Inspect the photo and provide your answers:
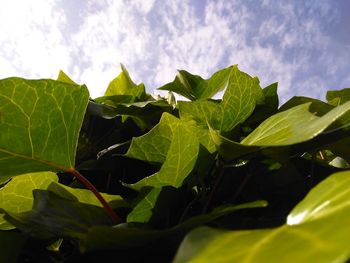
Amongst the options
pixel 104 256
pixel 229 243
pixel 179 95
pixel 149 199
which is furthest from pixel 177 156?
pixel 179 95

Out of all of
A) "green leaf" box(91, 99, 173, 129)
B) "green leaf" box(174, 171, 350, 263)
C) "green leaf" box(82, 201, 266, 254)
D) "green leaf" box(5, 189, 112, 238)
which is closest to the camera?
"green leaf" box(174, 171, 350, 263)

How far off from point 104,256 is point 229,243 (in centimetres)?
27

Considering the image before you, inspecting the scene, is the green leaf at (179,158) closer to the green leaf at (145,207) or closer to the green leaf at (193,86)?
the green leaf at (145,207)

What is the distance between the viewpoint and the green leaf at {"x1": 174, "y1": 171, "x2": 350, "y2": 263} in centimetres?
36

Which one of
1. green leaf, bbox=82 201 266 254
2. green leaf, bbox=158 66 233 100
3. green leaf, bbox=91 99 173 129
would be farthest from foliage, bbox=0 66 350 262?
green leaf, bbox=158 66 233 100

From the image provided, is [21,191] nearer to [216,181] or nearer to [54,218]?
[54,218]

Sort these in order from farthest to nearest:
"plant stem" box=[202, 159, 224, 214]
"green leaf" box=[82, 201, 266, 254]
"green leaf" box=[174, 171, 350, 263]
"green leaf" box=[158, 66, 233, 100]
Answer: "green leaf" box=[158, 66, 233, 100] → "plant stem" box=[202, 159, 224, 214] → "green leaf" box=[82, 201, 266, 254] → "green leaf" box=[174, 171, 350, 263]

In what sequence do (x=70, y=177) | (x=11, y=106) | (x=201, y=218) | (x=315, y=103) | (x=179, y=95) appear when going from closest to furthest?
(x=201, y=218)
(x=11, y=106)
(x=315, y=103)
(x=70, y=177)
(x=179, y=95)

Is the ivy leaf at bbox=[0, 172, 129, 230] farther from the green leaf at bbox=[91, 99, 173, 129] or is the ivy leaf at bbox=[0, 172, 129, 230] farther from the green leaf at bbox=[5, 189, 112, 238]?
the green leaf at bbox=[91, 99, 173, 129]

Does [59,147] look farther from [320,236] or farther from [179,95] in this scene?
[179,95]

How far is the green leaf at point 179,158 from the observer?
2.37ft

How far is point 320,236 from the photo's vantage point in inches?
15.0

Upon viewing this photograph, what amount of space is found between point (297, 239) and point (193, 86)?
3.42 feet

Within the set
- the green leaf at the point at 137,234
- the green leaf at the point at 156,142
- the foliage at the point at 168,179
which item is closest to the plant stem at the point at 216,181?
the foliage at the point at 168,179
